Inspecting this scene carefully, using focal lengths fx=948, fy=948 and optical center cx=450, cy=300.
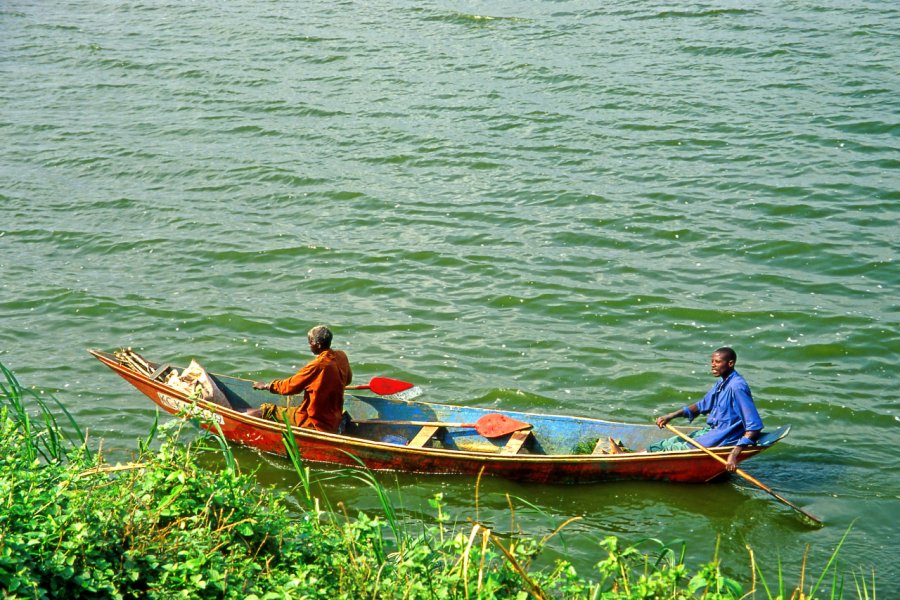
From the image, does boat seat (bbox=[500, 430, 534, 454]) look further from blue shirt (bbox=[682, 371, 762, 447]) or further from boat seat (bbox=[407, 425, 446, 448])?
blue shirt (bbox=[682, 371, 762, 447])

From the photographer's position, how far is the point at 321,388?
30.2 feet

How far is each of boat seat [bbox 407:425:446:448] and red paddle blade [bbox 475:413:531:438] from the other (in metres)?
0.43

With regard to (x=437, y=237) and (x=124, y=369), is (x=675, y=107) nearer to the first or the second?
(x=437, y=237)

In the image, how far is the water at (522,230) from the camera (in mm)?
9547

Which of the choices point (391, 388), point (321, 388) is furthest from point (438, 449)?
point (321, 388)

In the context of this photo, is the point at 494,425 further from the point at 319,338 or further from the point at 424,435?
the point at 319,338

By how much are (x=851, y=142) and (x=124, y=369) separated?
1116 centimetres

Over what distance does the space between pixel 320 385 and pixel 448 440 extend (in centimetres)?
151

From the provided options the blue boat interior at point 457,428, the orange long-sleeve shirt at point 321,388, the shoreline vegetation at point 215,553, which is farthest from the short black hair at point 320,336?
the shoreline vegetation at point 215,553

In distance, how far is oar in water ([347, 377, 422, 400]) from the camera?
32.4 feet

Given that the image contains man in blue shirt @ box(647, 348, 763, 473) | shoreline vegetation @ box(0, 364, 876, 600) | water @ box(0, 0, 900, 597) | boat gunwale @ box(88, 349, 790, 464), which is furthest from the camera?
water @ box(0, 0, 900, 597)

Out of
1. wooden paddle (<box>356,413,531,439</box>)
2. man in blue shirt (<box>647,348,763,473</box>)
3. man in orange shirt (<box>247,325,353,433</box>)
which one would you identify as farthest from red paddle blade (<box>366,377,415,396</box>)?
man in blue shirt (<box>647,348,763,473</box>)

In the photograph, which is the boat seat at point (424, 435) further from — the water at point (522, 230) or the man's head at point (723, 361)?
the man's head at point (723, 361)

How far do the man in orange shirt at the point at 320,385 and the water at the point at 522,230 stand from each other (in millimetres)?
679
